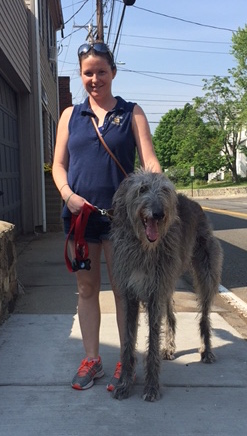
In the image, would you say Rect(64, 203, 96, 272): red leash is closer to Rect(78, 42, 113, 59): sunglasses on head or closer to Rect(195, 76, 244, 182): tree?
Rect(78, 42, 113, 59): sunglasses on head

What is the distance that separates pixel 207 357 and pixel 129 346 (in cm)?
88

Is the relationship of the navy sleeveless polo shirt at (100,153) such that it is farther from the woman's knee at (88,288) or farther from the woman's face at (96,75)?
the woman's knee at (88,288)

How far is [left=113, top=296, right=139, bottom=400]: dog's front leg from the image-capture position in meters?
3.29

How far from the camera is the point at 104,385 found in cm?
346

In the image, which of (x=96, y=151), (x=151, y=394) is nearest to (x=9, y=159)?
(x=96, y=151)

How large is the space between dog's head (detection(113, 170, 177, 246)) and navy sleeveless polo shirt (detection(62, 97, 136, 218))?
0.97 ft

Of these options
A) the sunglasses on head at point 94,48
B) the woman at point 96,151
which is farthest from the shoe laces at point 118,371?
the sunglasses on head at point 94,48

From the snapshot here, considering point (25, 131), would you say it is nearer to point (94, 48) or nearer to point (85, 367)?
point (94, 48)

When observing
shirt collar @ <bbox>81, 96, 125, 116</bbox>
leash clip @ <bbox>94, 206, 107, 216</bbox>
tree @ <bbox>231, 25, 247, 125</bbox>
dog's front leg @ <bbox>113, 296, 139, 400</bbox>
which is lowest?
dog's front leg @ <bbox>113, 296, 139, 400</bbox>

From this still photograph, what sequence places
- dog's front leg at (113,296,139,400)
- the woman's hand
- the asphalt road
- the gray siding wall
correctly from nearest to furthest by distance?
1. the woman's hand
2. dog's front leg at (113,296,139,400)
3. the asphalt road
4. the gray siding wall

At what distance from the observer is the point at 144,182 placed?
2.88 m

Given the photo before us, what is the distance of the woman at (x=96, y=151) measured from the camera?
3.26m

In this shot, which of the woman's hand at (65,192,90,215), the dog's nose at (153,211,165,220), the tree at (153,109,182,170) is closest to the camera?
the dog's nose at (153,211,165,220)

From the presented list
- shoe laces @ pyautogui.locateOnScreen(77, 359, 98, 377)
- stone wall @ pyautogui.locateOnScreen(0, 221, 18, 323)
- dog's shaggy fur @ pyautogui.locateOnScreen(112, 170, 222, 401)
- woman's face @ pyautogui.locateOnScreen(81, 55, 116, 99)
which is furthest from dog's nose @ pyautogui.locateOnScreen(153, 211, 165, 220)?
stone wall @ pyautogui.locateOnScreen(0, 221, 18, 323)
